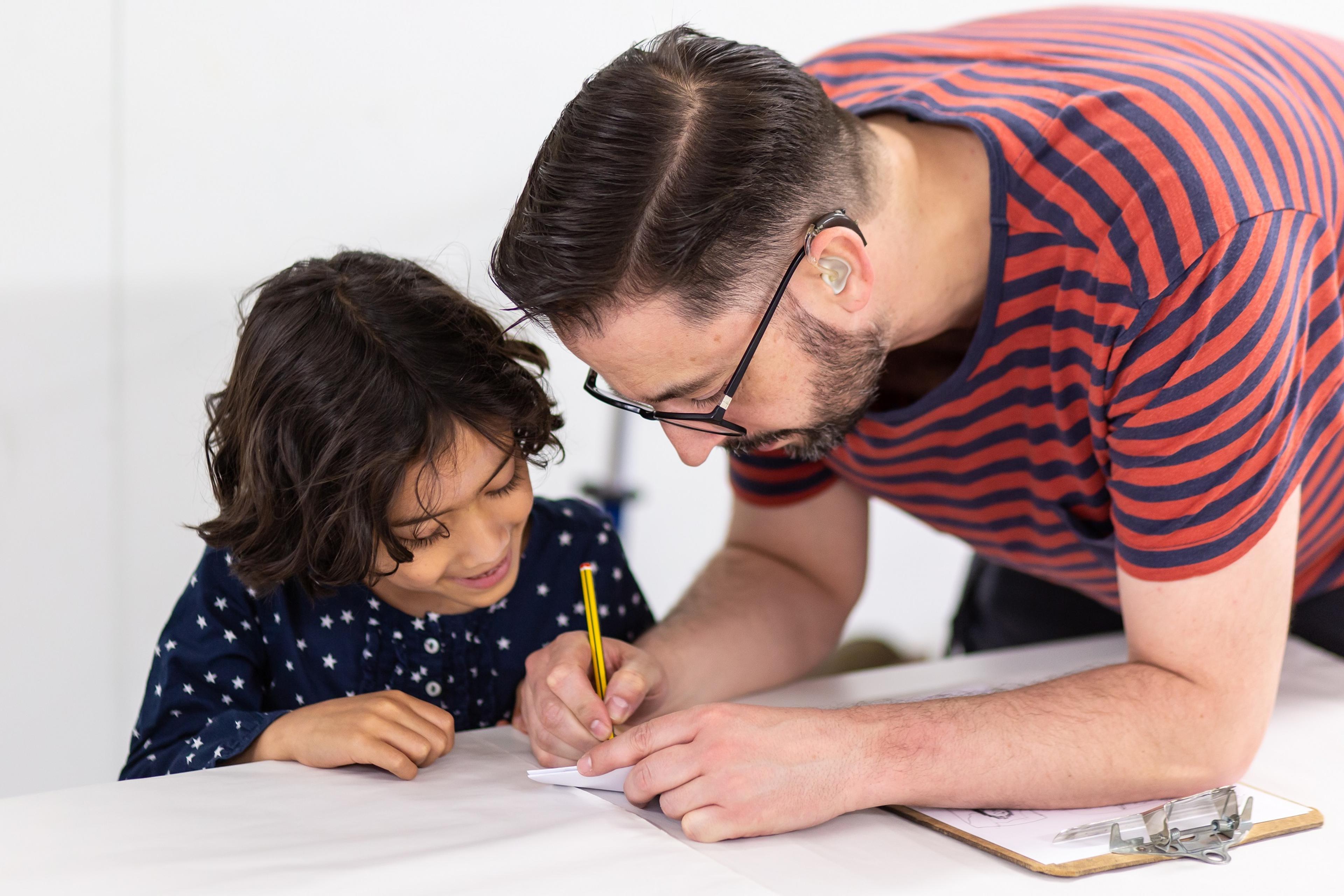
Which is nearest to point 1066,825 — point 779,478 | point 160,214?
point 779,478

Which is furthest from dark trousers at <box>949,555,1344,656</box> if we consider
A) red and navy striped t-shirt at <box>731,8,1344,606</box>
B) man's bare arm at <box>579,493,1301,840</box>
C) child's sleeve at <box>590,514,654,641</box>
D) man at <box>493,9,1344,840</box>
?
child's sleeve at <box>590,514,654,641</box>

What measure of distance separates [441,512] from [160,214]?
0.77m

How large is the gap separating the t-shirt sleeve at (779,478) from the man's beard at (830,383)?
230 mm

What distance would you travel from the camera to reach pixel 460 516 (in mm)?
1036

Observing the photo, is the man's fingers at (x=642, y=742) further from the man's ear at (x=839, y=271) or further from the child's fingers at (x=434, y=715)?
the man's ear at (x=839, y=271)

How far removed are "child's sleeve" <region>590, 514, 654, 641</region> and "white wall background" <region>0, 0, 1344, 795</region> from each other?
349 millimetres

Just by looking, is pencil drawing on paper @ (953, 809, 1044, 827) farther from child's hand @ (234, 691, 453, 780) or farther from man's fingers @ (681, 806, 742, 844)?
child's hand @ (234, 691, 453, 780)

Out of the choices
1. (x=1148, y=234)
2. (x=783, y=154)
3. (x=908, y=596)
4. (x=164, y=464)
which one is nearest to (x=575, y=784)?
(x=783, y=154)

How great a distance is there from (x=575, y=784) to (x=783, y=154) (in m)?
0.56

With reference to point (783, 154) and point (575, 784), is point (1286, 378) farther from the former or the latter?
point (575, 784)

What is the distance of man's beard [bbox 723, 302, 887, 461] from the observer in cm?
103

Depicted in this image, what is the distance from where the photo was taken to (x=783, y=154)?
3.15 feet

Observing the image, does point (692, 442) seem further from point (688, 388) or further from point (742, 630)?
point (742, 630)

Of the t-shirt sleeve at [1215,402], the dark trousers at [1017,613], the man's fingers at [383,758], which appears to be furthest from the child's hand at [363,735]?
the dark trousers at [1017,613]
